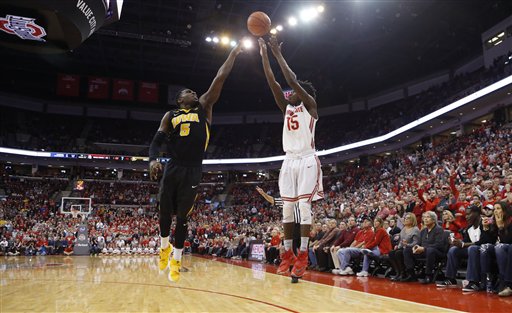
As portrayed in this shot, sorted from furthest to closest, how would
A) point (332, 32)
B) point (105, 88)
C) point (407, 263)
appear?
point (105, 88)
point (332, 32)
point (407, 263)

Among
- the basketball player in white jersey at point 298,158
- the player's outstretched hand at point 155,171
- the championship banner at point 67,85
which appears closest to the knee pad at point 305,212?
the basketball player in white jersey at point 298,158

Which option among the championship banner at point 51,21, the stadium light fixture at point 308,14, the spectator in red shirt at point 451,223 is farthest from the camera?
the stadium light fixture at point 308,14

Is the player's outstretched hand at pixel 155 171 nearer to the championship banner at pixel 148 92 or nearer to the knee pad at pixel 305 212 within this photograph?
the knee pad at pixel 305 212

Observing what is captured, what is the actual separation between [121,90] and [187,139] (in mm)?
31323

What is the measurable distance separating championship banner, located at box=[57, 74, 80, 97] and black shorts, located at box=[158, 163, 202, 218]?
31.7 m

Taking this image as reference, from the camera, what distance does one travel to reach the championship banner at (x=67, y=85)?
32.5m

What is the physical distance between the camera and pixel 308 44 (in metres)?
27.3

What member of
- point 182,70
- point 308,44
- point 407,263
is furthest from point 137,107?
point 407,263

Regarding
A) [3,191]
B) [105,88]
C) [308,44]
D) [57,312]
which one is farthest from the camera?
[105,88]

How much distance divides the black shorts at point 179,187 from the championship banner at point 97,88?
103 ft

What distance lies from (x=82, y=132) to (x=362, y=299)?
117ft

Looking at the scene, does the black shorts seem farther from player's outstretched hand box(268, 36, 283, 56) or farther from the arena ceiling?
the arena ceiling

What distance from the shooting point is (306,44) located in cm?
2731

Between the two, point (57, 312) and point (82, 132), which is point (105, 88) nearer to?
point (82, 132)
